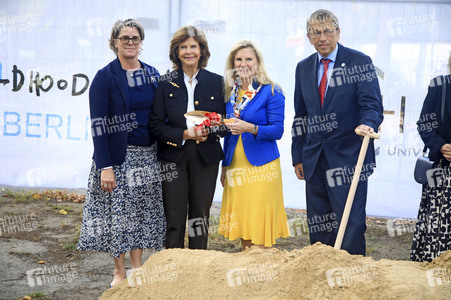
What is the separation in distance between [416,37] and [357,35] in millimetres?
703

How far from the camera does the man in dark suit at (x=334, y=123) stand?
3.35m

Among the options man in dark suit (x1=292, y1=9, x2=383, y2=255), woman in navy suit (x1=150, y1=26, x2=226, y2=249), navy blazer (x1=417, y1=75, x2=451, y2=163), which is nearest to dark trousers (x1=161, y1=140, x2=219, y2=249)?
woman in navy suit (x1=150, y1=26, x2=226, y2=249)

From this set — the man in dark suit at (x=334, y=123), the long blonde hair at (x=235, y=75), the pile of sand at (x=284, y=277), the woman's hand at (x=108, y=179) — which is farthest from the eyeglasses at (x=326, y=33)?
the woman's hand at (x=108, y=179)

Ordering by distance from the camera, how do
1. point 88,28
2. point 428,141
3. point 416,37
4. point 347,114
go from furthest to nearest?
point 88,28, point 416,37, point 428,141, point 347,114

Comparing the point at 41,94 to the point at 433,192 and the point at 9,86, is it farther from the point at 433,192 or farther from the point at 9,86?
the point at 433,192

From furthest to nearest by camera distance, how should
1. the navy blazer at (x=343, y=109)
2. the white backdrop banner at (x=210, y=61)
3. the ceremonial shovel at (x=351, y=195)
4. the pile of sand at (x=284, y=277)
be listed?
the white backdrop banner at (x=210, y=61)
the navy blazer at (x=343, y=109)
the ceremonial shovel at (x=351, y=195)
the pile of sand at (x=284, y=277)

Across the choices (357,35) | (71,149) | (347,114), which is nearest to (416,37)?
(357,35)

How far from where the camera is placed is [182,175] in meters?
3.49

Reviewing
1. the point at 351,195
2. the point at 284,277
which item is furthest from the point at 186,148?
the point at 284,277

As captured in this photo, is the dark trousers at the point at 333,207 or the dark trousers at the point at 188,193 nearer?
the dark trousers at the point at 333,207

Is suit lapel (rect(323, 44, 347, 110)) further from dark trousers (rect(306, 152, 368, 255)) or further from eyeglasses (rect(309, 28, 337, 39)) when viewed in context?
dark trousers (rect(306, 152, 368, 255))

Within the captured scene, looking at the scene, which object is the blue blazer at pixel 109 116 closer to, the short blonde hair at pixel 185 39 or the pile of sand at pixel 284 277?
the short blonde hair at pixel 185 39

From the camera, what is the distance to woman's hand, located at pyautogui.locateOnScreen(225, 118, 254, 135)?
3.40 meters

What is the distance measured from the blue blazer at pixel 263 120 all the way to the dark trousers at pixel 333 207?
38 cm
